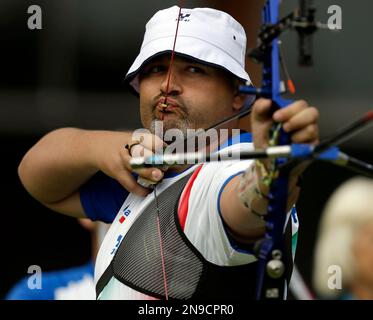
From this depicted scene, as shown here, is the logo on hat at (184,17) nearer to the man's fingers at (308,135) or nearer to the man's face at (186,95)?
the man's face at (186,95)

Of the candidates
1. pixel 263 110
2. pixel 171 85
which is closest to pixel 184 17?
pixel 171 85

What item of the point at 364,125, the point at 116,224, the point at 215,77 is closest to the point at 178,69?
the point at 215,77

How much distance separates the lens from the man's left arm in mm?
1351

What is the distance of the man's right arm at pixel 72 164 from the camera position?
6.59 feet

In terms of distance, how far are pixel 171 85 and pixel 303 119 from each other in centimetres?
68

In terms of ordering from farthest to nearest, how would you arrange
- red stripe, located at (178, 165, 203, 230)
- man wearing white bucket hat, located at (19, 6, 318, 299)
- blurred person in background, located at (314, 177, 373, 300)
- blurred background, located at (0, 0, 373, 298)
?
blurred background, located at (0, 0, 373, 298) < blurred person in background, located at (314, 177, 373, 300) < red stripe, located at (178, 165, 203, 230) < man wearing white bucket hat, located at (19, 6, 318, 299)

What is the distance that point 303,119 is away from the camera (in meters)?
1.35

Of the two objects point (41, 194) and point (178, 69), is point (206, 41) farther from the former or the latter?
point (41, 194)

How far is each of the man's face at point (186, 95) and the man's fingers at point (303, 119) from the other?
64 cm

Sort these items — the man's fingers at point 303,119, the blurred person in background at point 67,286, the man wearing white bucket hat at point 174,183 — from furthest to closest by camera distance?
1. the blurred person in background at point 67,286
2. the man wearing white bucket hat at point 174,183
3. the man's fingers at point 303,119

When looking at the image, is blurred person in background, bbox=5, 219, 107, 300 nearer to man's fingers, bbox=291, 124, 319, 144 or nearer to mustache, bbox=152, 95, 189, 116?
mustache, bbox=152, 95, 189, 116

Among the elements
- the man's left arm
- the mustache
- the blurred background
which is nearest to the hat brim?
the mustache

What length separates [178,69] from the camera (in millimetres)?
2012

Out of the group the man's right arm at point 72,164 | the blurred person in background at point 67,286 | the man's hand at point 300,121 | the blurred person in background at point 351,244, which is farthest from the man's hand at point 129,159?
the blurred person in background at point 67,286
